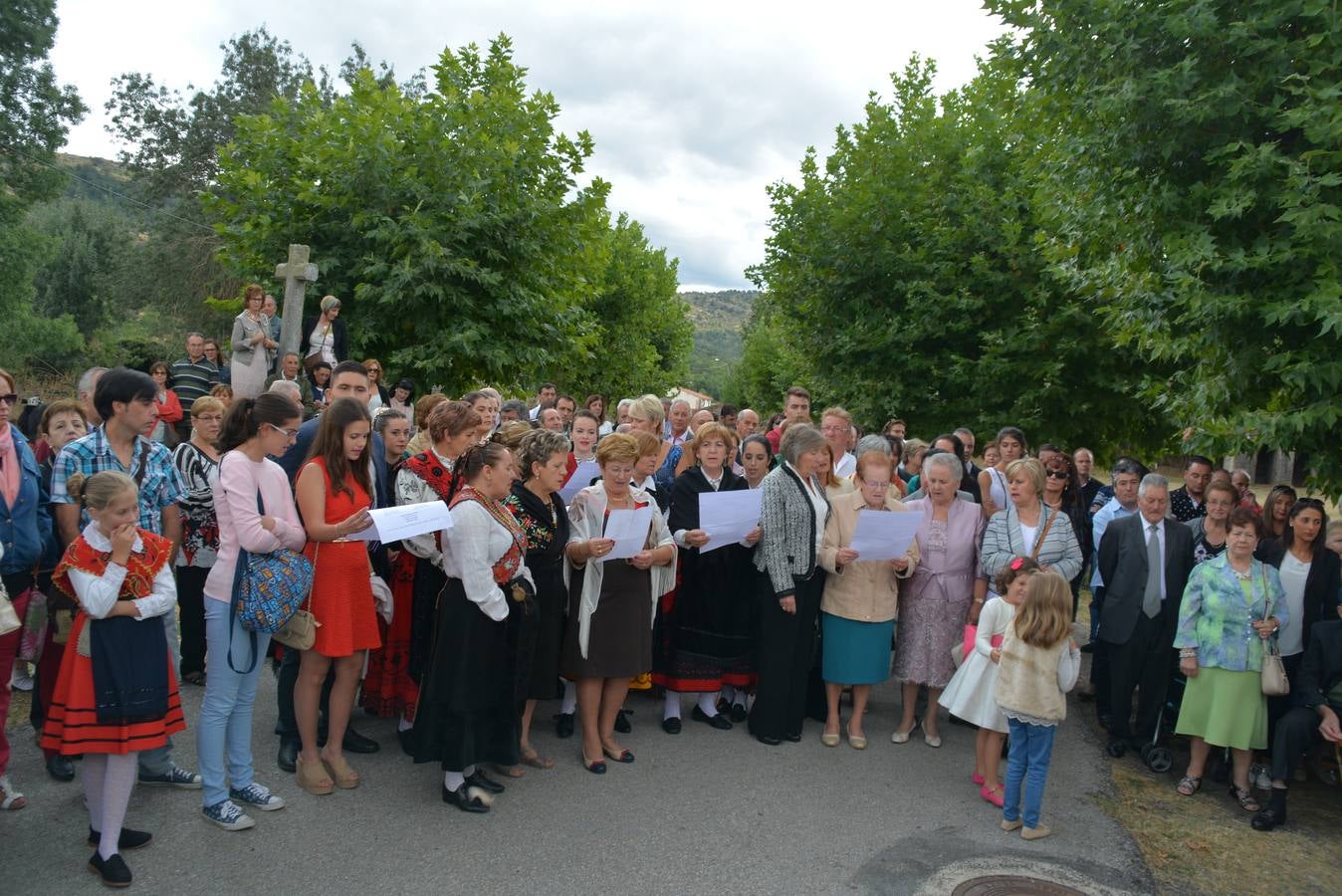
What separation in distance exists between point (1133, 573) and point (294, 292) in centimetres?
876

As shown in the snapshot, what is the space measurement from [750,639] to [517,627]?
2.13 metres

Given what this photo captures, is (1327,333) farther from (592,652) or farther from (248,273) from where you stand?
(248,273)

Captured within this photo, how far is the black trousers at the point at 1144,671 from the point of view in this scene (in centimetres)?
652

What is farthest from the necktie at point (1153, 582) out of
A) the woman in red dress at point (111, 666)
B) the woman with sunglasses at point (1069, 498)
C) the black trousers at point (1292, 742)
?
the woman in red dress at point (111, 666)

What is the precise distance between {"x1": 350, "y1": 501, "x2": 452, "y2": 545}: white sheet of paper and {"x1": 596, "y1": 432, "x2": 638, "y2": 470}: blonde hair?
1177mm

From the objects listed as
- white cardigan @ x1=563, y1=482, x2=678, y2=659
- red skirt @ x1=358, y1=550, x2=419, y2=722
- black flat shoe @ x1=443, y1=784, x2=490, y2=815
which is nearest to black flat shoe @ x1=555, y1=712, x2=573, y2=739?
white cardigan @ x1=563, y1=482, x2=678, y2=659

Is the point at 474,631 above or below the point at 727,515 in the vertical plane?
below

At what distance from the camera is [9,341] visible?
110 ft

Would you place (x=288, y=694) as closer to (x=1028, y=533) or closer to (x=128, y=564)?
(x=128, y=564)

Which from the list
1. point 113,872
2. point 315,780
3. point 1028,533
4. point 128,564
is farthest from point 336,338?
point 1028,533

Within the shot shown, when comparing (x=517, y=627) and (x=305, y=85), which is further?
(x=305, y=85)

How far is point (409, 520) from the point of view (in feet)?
14.9

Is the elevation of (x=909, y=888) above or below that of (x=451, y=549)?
below

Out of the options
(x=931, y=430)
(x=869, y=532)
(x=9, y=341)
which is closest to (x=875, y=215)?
(x=931, y=430)
